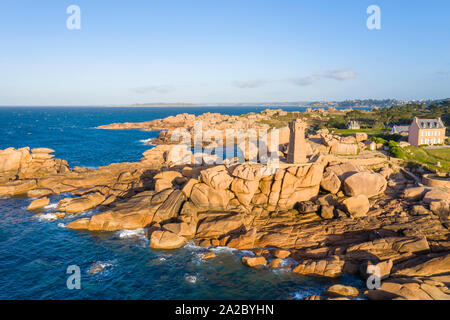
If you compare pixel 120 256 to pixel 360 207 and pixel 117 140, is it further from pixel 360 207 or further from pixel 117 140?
pixel 117 140

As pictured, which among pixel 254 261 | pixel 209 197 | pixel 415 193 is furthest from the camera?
pixel 209 197

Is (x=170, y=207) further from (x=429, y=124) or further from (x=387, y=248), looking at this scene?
(x=429, y=124)

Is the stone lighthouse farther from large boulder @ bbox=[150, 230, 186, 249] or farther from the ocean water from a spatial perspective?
large boulder @ bbox=[150, 230, 186, 249]

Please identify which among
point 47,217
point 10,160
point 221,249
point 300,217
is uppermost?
point 10,160

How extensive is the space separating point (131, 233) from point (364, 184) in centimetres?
2868

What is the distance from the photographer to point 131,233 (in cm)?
3177

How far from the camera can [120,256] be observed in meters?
27.3

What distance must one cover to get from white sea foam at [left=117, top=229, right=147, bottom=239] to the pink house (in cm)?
5373

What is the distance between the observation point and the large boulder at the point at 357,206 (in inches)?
1254

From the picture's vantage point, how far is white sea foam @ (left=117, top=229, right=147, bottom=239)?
1223 inches

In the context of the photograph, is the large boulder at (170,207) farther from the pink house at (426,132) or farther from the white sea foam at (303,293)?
the pink house at (426,132)

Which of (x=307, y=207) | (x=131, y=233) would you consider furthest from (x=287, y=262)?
(x=131, y=233)
